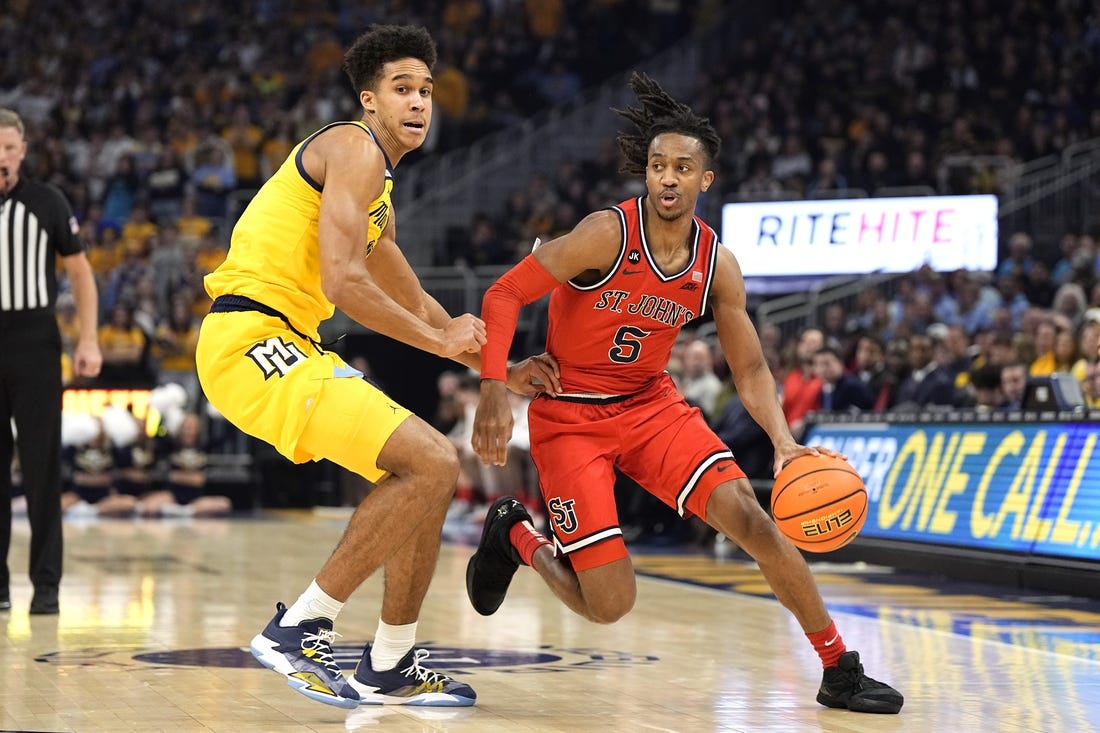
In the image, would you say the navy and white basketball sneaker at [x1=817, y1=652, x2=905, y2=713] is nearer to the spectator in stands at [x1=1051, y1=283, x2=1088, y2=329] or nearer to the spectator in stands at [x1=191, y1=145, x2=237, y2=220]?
the spectator in stands at [x1=1051, y1=283, x2=1088, y2=329]

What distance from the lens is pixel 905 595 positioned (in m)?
9.31

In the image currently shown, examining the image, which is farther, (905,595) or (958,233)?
(958,233)

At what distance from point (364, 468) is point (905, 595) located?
17.2ft

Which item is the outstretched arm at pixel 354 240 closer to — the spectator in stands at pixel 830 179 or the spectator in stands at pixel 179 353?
the spectator in stands at pixel 179 353

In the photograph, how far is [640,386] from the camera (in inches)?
229

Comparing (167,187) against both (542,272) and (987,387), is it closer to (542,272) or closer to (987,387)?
(987,387)

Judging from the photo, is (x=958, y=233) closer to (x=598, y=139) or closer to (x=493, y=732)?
(x=598, y=139)

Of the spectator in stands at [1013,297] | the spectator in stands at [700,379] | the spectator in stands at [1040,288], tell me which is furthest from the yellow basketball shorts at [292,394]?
the spectator in stands at [1040,288]

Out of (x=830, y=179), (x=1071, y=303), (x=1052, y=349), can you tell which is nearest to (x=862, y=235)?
(x=1071, y=303)

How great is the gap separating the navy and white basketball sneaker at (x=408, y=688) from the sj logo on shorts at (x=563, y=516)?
677 millimetres

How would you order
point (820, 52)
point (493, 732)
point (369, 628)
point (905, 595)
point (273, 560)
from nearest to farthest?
point (493, 732), point (369, 628), point (905, 595), point (273, 560), point (820, 52)

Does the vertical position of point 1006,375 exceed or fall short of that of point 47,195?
it falls short

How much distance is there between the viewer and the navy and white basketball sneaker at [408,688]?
207 inches

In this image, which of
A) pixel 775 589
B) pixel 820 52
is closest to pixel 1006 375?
pixel 775 589
